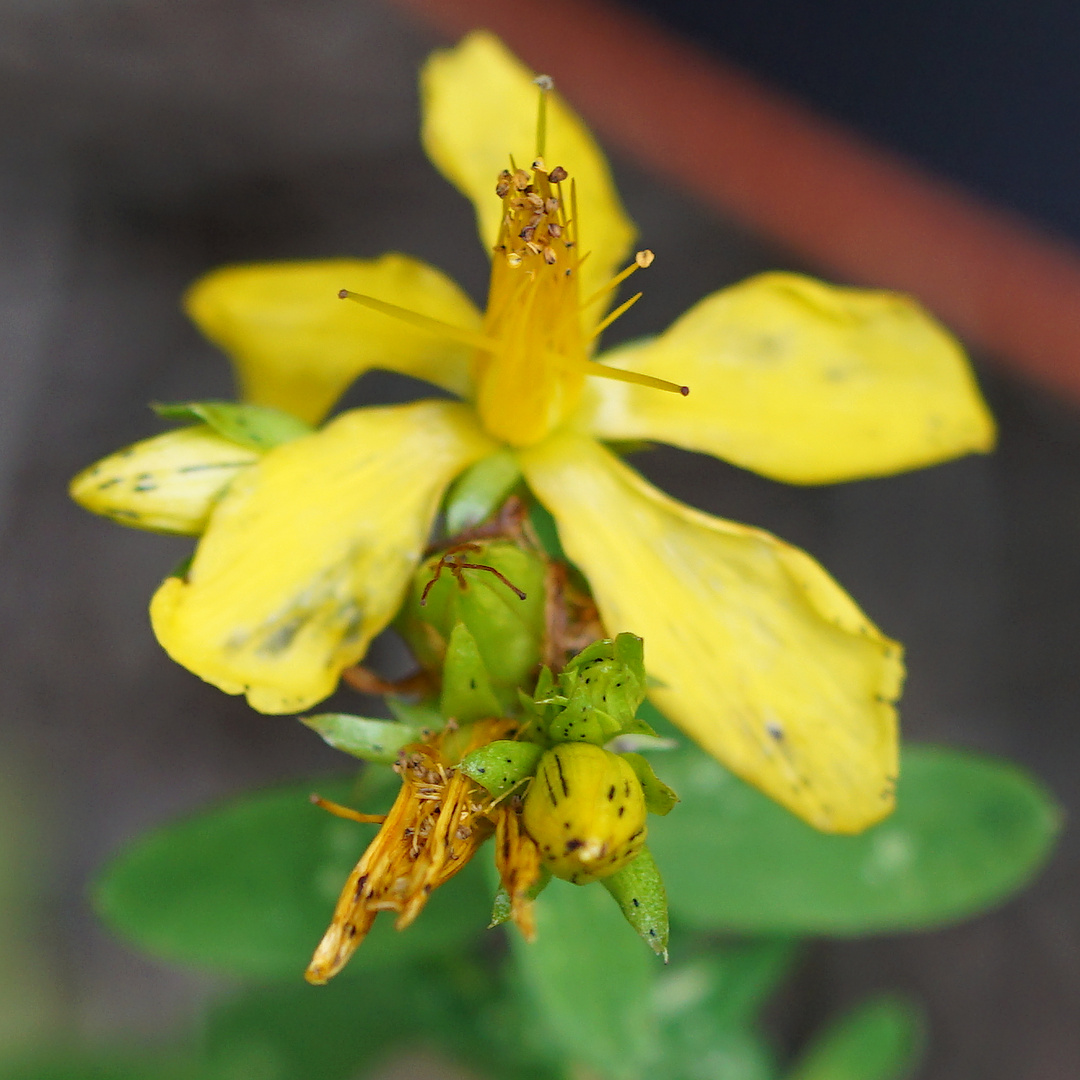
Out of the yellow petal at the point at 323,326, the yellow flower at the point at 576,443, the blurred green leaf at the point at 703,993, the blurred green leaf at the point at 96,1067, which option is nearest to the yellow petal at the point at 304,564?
the yellow flower at the point at 576,443

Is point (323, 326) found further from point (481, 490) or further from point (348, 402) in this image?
point (348, 402)

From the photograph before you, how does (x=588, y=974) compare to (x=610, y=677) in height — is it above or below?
below

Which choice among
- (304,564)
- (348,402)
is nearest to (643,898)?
(304,564)

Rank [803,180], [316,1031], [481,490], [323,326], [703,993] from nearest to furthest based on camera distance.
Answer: [481,490] < [323,326] < [703,993] < [316,1031] < [803,180]

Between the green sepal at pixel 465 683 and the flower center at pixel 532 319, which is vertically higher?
the flower center at pixel 532 319

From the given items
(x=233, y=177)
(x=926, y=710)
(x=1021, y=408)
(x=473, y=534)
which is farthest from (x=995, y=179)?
(x=473, y=534)

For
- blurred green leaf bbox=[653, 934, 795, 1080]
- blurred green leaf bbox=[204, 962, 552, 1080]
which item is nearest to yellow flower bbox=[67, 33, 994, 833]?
blurred green leaf bbox=[653, 934, 795, 1080]

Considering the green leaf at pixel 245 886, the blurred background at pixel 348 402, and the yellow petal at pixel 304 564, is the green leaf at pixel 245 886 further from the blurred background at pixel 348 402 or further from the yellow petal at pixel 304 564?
the blurred background at pixel 348 402
